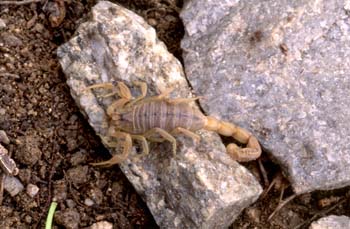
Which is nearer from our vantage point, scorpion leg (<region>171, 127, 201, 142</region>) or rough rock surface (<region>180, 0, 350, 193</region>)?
scorpion leg (<region>171, 127, 201, 142</region>)

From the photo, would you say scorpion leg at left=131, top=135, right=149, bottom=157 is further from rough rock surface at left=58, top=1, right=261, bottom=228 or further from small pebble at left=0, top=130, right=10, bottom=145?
small pebble at left=0, top=130, right=10, bottom=145

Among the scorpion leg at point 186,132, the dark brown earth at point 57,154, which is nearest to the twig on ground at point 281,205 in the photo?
the dark brown earth at point 57,154

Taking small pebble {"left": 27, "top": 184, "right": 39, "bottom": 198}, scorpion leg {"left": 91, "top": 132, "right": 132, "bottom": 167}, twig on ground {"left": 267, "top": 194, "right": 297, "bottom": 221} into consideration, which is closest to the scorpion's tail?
twig on ground {"left": 267, "top": 194, "right": 297, "bottom": 221}

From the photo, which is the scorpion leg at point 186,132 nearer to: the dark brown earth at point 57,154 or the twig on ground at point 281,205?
the dark brown earth at point 57,154

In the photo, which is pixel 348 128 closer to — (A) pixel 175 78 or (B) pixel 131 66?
(A) pixel 175 78

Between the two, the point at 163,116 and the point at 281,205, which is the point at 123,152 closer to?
the point at 163,116

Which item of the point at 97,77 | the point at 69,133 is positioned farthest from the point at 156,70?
the point at 69,133
